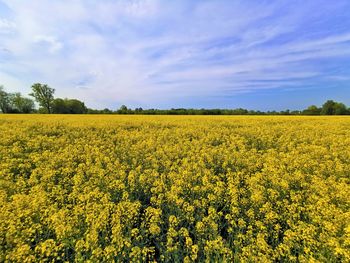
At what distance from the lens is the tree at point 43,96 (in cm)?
8431

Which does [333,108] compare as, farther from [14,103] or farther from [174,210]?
[14,103]

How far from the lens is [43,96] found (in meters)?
86.0

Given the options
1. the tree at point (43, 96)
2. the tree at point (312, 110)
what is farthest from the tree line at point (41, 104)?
the tree at point (312, 110)

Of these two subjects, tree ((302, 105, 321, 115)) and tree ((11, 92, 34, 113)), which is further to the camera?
tree ((11, 92, 34, 113))

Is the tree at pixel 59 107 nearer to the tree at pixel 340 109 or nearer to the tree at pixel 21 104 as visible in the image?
the tree at pixel 21 104

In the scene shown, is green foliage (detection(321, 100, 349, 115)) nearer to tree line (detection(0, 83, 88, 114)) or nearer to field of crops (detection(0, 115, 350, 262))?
field of crops (detection(0, 115, 350, 262))

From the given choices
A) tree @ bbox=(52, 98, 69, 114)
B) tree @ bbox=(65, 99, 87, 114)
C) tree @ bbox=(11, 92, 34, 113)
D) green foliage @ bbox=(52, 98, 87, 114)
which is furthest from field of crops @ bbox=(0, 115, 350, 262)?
tree @ bbox=(11, 92, 34, 113)

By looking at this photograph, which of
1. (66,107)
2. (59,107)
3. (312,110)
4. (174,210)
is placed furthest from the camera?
(66,107)

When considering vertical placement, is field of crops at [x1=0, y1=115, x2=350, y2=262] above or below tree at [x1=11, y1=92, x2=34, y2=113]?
below

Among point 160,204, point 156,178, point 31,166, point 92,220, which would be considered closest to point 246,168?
point 156,178

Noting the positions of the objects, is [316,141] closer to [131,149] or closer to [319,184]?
[319,184]

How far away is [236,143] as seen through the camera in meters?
11.6

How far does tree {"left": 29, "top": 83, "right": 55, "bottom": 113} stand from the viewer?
277 ft

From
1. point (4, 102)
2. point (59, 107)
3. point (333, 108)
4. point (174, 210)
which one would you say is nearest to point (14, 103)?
point (4, 102)
